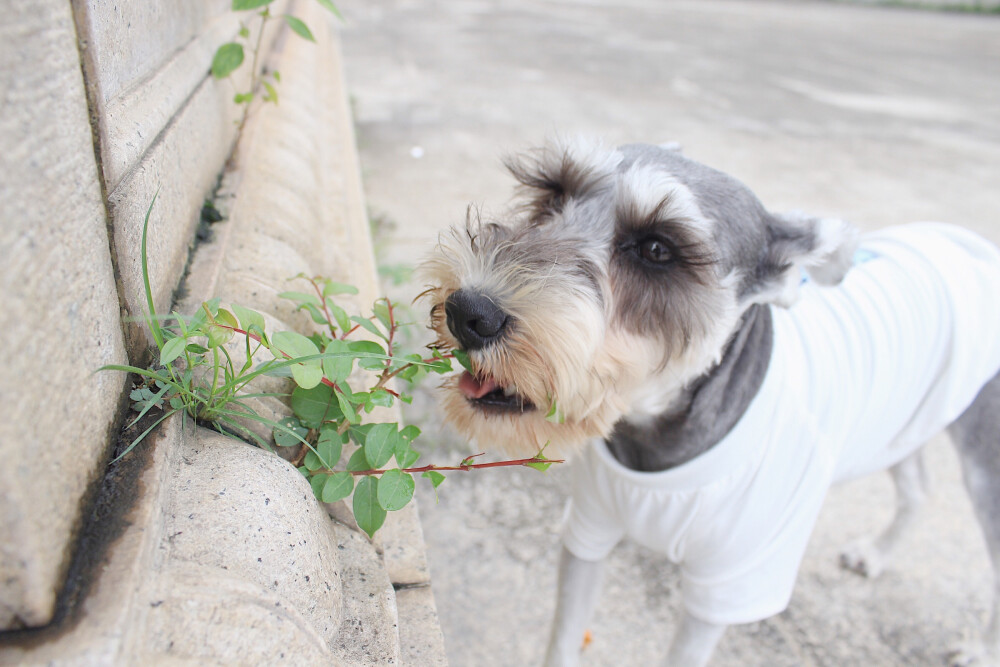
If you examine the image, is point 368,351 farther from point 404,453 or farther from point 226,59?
point 226,59

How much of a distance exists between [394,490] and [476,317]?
46 cm

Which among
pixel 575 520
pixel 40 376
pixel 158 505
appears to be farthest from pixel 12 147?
pixel 575 520

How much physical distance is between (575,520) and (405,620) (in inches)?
31.9

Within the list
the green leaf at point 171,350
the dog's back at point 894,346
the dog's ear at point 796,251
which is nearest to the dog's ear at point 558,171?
the dog's ear at point 796,251

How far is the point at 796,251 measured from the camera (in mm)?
1853

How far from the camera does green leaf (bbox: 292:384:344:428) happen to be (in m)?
1.32

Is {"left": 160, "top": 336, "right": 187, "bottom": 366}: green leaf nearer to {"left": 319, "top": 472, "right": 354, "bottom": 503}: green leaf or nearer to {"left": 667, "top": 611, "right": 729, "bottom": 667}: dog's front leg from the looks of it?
{"left": 319, "top": 472, "right": 354, "bottom": 503}: green leaf

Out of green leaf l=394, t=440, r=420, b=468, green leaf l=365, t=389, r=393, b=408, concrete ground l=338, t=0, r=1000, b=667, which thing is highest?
green leaf l=365, t=389, r=393, b=408

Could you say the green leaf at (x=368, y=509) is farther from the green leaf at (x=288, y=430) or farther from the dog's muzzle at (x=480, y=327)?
the dog's muzzle at (x=480, y=327)

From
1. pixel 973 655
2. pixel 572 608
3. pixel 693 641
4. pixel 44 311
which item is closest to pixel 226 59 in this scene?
pixel 44 311

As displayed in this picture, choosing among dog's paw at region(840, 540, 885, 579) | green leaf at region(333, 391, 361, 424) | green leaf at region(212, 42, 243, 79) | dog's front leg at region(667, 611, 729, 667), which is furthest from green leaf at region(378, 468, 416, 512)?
dog's paw at region(840, 540, 885, 579)

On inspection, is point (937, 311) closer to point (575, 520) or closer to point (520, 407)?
point (575, 520)

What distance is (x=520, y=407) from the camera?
1.64 metres

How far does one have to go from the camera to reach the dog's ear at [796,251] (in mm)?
1855
